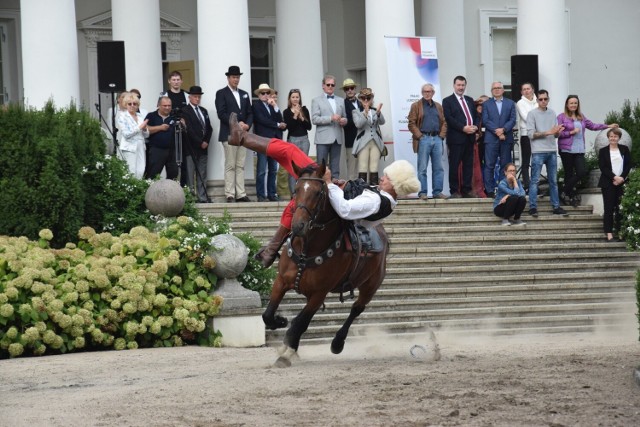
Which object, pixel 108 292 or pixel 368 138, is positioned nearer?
pixel 108 292

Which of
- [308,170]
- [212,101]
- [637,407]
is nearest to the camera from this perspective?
[637,407]

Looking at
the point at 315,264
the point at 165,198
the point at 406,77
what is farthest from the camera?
the point at 406,77

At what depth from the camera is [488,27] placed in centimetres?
2958

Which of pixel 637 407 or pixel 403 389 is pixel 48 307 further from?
pixel 637 407

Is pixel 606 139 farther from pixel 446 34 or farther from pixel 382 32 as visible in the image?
pixel 446 34

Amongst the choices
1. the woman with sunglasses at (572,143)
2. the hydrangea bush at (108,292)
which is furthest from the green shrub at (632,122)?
the hydrangea bush at (108,292)

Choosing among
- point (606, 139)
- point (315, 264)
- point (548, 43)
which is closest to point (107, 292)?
point (315, 264)

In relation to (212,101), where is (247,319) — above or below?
below

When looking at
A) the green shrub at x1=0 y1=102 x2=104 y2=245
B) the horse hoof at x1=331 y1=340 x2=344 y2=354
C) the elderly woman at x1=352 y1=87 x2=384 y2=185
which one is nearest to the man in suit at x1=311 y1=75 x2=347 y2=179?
the elderly woman at x1=352 y1=87 x2=384 y2=185

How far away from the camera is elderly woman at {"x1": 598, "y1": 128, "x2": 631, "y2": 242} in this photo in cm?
2220

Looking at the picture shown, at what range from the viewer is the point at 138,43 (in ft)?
81.8

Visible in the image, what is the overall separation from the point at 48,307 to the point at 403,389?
5.71 m

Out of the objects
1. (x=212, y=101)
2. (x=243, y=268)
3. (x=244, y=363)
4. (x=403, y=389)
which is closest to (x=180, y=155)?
(x=212, y=101)

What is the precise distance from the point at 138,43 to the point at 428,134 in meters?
5.72
